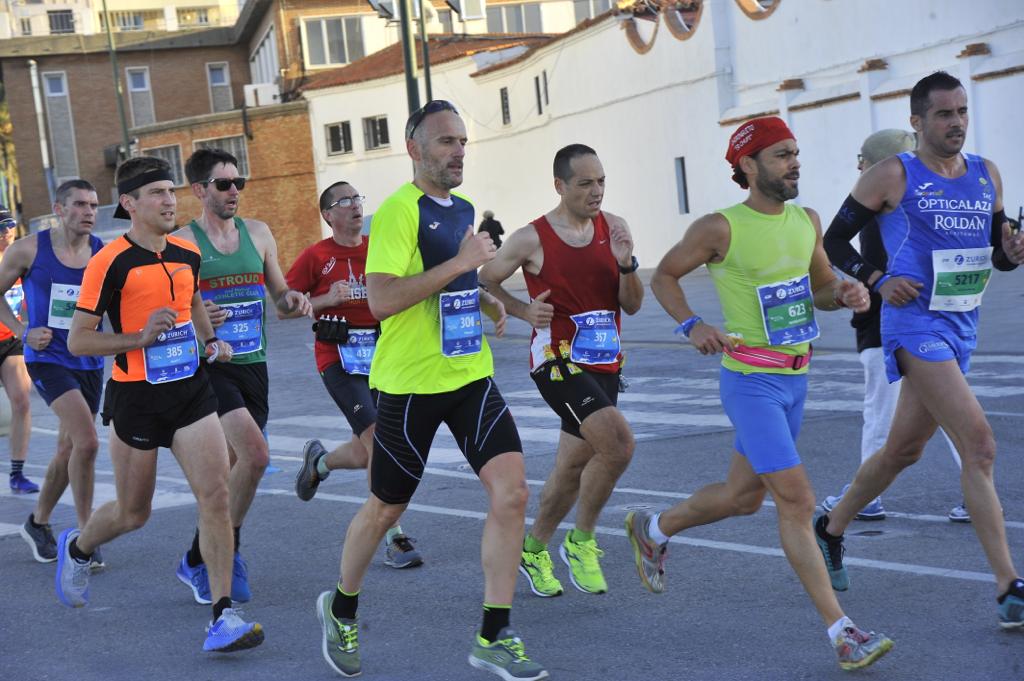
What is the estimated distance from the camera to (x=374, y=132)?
170ft

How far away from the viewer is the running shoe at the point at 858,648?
4746mm

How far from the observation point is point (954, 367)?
5660mm

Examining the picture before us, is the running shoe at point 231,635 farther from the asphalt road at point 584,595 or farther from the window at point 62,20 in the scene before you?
the window at point 62,20

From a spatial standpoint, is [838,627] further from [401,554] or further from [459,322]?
[401,554]

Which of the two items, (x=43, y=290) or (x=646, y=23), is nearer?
(x=43, y=290)

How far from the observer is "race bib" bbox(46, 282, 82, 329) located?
809 centimetres

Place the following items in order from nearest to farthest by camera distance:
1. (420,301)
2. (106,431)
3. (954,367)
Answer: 1. (420,301)
2. (954,367)
3. (106,431)

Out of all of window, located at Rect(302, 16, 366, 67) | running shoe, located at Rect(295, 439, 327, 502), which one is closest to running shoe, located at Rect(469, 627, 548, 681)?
running shoe, located at Rect(295, 439, 327, 502)

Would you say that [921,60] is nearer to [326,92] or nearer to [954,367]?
[954,367]

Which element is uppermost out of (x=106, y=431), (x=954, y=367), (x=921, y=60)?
(x=921, y=60)

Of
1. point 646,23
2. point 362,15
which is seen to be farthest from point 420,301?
point 362,15

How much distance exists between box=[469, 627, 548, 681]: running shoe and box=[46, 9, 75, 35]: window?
85858 mm

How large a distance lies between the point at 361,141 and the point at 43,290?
4458 cm

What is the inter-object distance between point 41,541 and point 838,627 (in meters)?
4.81
